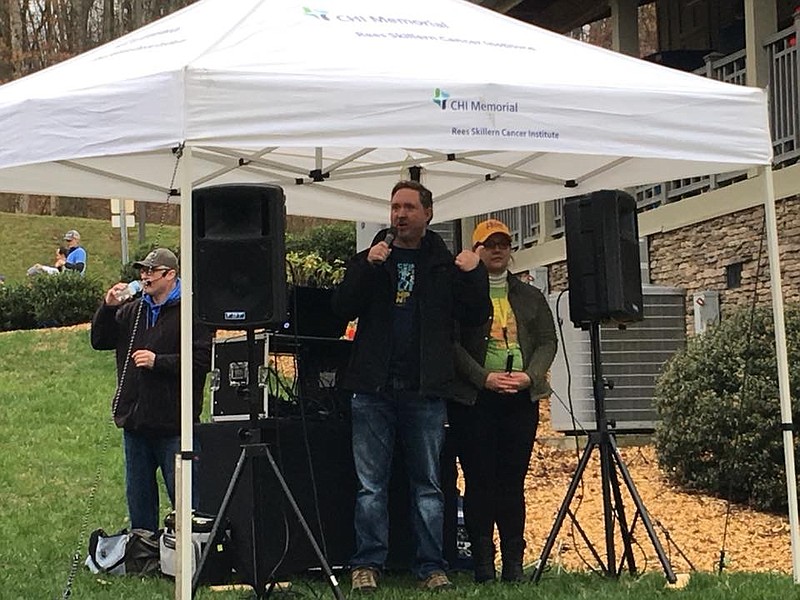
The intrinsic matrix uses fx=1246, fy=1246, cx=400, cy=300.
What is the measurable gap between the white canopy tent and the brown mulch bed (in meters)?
1.86

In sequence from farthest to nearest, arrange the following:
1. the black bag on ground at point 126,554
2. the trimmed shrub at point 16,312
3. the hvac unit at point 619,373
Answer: the trimmed shrub at point 16,312 → the hvac unit at point 619,373 → the black bag on ground at point 126,554

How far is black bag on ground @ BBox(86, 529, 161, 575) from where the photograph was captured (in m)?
6.79

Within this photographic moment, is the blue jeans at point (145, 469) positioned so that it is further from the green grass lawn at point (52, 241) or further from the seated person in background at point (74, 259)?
the green grass lawn at point (52, 241)

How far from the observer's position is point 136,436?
7.11m

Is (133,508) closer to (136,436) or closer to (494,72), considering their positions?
(136,436)

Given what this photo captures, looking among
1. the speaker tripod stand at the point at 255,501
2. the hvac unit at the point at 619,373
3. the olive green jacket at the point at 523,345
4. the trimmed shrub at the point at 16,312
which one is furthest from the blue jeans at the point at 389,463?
the trimmed shrub at the point at 16,312

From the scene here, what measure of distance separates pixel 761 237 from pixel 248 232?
6.22 m

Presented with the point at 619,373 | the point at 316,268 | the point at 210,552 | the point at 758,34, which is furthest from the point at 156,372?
the point at 316,268

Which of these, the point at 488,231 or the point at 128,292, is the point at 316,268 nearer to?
the point at 128,292

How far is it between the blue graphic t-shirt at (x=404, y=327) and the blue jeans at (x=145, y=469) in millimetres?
1594

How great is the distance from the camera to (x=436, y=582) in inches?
243

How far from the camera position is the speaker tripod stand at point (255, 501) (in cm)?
554

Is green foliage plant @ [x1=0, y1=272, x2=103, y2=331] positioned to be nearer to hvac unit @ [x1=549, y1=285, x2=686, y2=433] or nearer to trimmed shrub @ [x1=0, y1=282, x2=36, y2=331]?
trimmed shrub @ [x1=0, y1=282, x2=36, y2=331]

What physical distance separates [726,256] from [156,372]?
6453 millimetres
